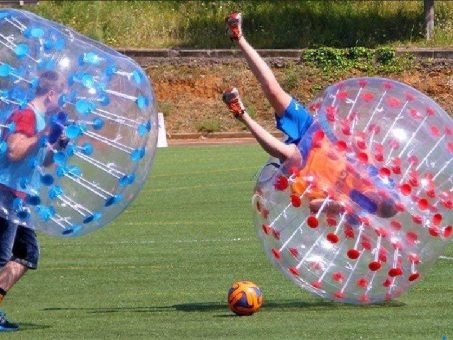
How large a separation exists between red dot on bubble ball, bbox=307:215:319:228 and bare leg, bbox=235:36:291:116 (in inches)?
30.6

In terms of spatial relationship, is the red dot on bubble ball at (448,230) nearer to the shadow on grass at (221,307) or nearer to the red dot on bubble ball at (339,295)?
the shadow on grass at (221,307)

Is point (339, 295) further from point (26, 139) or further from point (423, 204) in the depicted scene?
point (26, 139)

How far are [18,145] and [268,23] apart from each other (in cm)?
3338

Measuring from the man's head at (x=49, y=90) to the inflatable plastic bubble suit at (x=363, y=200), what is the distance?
1.53m

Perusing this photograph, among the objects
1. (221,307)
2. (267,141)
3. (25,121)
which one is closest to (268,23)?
(221,307)

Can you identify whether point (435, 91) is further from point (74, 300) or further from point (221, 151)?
point (74, 300)

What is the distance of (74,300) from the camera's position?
962 centimetres

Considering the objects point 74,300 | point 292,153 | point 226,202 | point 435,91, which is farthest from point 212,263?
point 435,91

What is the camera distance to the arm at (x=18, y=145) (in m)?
7.92

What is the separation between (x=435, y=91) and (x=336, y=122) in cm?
2742

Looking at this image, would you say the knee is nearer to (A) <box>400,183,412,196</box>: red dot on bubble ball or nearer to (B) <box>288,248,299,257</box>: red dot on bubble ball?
(B) <box>288,248,299,257</box>: red dot on bubble ball

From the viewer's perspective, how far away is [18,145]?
7941 millimetres

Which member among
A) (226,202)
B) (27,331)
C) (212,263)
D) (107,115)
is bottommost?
(226,202)

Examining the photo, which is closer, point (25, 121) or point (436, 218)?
point (25, 121)
